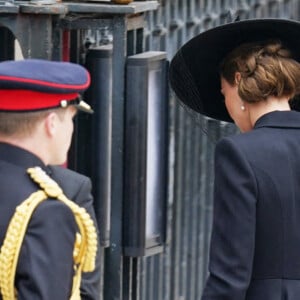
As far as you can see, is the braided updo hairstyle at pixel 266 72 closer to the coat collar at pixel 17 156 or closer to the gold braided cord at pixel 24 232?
the gold braided cord at pixel 24 232

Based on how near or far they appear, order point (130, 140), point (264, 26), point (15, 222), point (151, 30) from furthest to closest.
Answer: point (151, 30) < point (130, 140) < point (264, 26) < point (15, 222)

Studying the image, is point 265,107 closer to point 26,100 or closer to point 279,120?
point 279,120

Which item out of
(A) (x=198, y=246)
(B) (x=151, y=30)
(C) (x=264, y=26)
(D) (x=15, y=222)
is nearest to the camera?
(D) (x=15, y=222)

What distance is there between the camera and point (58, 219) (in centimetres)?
345

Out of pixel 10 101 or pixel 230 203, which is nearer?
pixel 10 101

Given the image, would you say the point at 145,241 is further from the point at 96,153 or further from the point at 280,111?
the point at 280,111

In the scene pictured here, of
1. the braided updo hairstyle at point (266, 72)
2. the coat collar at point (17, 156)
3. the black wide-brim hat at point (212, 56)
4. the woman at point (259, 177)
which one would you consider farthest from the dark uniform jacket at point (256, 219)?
the coat collar at point (17, 156)

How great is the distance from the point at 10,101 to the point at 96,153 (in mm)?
1203

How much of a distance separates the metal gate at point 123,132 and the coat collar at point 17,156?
880 millimetres

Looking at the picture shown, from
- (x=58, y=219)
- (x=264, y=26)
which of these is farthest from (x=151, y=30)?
(x=58, y=219)

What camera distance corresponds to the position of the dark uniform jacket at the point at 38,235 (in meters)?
3.40

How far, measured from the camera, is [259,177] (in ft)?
12.8

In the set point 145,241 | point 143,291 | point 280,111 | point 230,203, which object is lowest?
point 143,291

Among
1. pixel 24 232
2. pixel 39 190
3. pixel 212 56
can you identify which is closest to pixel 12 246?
pixel 24 232
